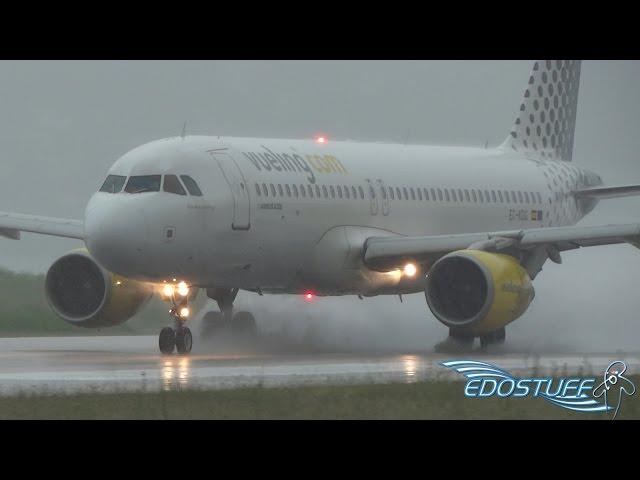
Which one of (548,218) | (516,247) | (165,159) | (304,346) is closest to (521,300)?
(516,247)

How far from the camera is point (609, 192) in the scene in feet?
127

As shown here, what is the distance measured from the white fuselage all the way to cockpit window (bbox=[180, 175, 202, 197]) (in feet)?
0.28

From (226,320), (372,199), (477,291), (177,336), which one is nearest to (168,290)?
(177,336)

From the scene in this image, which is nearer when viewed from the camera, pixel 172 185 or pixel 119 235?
pixel 119 235

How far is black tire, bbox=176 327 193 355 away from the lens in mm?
27297

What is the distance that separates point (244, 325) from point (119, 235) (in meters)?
6.63

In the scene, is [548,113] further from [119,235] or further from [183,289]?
[119,235]

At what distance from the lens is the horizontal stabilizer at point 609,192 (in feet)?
121

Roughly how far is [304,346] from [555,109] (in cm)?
1421

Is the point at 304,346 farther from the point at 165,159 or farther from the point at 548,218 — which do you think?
the point at 548,218

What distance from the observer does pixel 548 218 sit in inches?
1521

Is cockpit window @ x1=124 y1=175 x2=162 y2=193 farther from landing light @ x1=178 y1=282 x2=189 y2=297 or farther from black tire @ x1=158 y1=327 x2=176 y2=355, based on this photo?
black tire @ x1=158 y1=327 x2=176 y2=355

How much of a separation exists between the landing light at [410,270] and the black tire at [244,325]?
3338mm

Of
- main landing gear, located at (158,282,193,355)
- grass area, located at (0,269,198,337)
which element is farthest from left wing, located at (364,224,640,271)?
grass area, located at (0,269,198,337)
